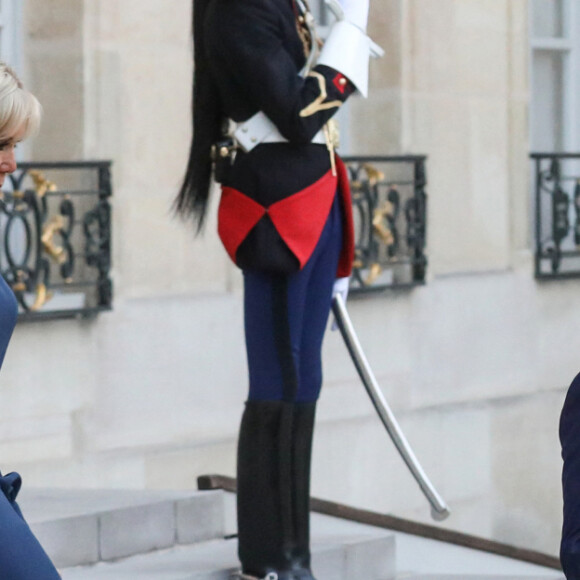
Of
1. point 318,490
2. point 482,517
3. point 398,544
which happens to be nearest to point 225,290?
point 318,490

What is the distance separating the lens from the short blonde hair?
288 cm

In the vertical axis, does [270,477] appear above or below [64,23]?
below

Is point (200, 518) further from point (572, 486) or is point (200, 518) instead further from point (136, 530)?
point (572, 486)

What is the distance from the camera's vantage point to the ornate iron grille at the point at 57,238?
6230 mm

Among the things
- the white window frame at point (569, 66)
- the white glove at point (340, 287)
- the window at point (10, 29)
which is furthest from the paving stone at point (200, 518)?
the white window frame at point (569, 66)

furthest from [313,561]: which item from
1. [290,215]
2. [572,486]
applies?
[572,486]

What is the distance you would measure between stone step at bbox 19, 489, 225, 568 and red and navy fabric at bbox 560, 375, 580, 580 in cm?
249

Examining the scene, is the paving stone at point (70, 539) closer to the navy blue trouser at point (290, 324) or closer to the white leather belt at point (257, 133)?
the navy blue trouser at point (290, 324)

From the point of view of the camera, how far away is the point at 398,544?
586cm

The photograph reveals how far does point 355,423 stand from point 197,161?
3.49 meters

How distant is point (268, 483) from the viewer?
13.6 feet

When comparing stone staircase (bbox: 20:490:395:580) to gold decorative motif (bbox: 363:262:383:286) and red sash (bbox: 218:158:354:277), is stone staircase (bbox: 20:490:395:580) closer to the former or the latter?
red sash (bbox: 218:158:354:277)

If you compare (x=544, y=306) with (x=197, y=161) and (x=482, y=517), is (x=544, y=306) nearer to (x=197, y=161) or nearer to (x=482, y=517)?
(x=482, y=517)

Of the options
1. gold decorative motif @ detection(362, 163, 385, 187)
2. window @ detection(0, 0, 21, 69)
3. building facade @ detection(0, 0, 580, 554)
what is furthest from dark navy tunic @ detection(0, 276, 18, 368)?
gold decorative motif @ detection(362, 163, 385, 187)
